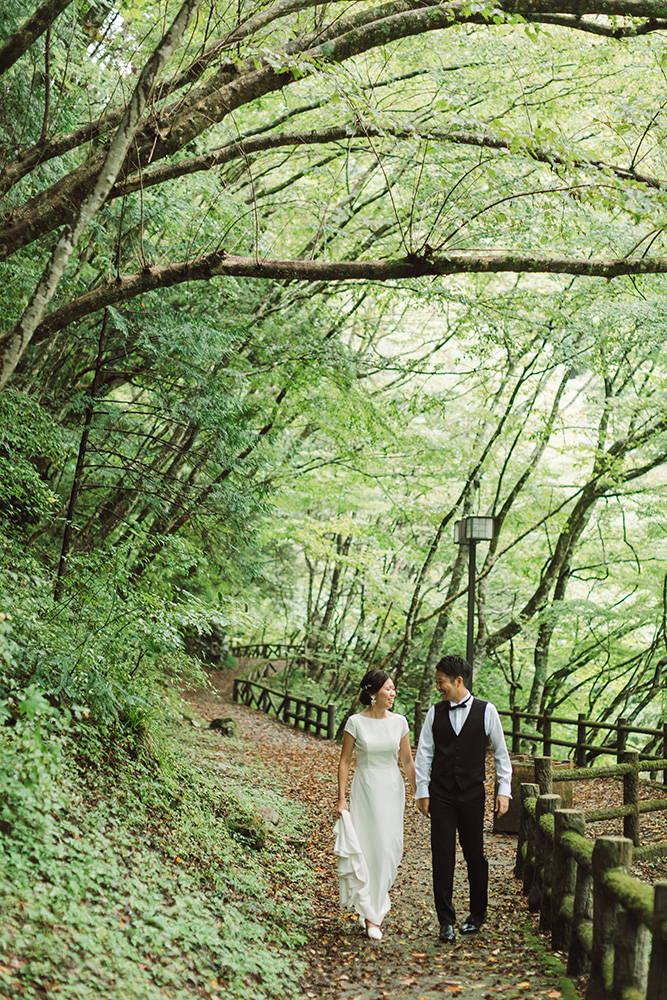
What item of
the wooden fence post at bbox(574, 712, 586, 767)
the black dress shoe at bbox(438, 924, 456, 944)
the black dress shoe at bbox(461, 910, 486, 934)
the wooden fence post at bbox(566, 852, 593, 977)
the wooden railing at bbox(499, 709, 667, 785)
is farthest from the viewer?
the wooden fence post at bbox(574, 712, 586, 767)

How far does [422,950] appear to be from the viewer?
4.73 metres

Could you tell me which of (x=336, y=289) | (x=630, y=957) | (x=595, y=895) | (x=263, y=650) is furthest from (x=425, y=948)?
(x=263, y=650)

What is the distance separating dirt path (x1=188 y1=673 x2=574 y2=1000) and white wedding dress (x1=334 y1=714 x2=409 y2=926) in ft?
0.93

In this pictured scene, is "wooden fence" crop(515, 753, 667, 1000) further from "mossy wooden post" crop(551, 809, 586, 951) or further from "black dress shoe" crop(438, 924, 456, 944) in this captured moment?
"black dress shoe" crop(438, 924, 456, 944)

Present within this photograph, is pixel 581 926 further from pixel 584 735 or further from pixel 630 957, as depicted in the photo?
pixel 584 735

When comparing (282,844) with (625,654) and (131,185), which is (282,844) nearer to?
(131,185)

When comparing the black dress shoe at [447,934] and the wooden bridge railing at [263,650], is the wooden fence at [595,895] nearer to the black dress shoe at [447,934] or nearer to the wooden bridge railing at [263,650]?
the black dress shoe at [447,934]

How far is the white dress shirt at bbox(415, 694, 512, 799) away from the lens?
4.95 metres

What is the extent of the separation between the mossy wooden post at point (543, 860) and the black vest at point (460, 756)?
0.52m

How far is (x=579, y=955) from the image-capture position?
12.8ft

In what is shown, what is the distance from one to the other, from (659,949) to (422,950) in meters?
2.55

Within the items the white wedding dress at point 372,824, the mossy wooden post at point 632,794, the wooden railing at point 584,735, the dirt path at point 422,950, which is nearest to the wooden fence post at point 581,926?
the dirt path at point 422,950

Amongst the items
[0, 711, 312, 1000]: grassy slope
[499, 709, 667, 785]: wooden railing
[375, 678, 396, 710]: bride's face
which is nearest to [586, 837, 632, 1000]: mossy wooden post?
[0, 711, 312, 1000]: grassy slope

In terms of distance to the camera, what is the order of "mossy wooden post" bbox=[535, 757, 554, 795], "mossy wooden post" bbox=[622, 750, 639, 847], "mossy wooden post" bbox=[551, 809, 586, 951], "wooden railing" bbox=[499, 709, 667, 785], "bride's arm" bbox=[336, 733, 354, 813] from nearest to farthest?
"mossy wooden post" bbox=[551, 809, 586, 951]
"bride's arm" bbox=[336, 733, 354, 813]
"mossy wooden post" bbox=[535, 757, 554, 795]
"mossy wooden post" bbox=[622, 750, 639, 847]
"wooden railing" bbox=[499, 709, 667, 785]
